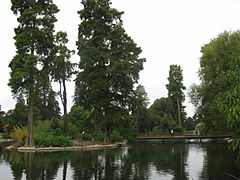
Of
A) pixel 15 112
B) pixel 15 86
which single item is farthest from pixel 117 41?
pixel 15 112

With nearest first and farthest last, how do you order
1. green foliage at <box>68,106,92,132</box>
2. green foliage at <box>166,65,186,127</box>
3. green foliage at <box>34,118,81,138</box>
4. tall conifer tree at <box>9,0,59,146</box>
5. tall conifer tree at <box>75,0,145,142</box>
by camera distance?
tall conifer tree at <box>9,0,59,146</box>, tall conifer tree at <box>75,0,145,142</box>, green foliage at <box>34,118,81,138</box>, green foliage at <box>68,106,92,132</box>, green foliage at <box>166,65,186,127</box>

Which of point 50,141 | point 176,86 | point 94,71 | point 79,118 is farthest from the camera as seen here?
point 176,86

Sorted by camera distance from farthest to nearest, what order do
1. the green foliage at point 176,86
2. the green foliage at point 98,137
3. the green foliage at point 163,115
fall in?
1. the green foliage at point 176,86
2. the green foliage at point 163,115
3. the green foliage at point 98,137

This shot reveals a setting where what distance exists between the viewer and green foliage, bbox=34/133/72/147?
105 ft

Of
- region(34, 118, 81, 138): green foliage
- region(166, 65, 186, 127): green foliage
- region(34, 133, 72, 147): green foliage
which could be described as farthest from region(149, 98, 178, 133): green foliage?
region(34, 133, 72, 147): green foliage

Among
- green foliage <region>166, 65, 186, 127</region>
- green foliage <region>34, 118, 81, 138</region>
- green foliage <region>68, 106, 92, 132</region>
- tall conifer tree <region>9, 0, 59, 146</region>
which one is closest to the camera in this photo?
tall conifer tree <region>9, 0, 59, 146</region>

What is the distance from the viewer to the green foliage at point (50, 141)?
3203 centimetres

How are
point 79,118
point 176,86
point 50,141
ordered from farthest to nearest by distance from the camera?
point 176,86, point 79,118, point 50,141

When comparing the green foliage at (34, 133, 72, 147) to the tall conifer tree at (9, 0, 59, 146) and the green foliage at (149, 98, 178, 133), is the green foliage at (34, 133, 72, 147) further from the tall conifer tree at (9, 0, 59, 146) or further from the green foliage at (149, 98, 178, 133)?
the green foliage at (149, 98, 178, 133)

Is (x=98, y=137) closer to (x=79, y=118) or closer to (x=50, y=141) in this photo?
(x=50, y=141)

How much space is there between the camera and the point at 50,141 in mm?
32312

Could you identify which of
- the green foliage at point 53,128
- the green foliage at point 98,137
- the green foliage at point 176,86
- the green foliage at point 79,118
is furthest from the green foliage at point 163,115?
the green foliage at point 53,128

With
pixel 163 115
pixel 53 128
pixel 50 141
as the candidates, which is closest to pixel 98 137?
pixel 53 128

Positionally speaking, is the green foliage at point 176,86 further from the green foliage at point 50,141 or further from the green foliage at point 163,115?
the green foliage at point 50,141
